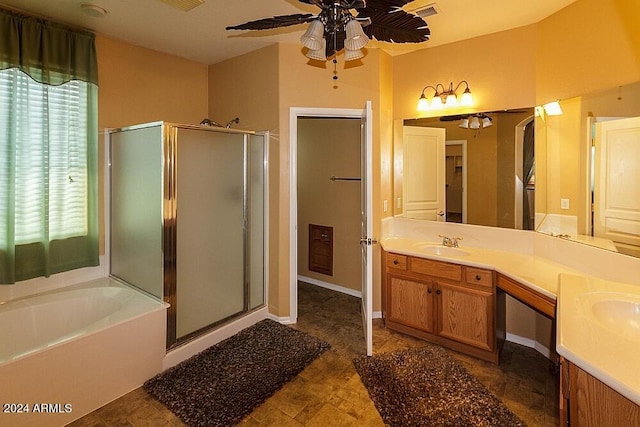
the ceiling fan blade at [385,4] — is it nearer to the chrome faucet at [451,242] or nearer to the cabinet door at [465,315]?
the cabinet door at [465,315]

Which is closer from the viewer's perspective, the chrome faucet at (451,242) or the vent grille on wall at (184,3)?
the vent grille on wall at (184,3)

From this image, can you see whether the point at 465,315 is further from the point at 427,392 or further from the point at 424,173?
the point at 424,173

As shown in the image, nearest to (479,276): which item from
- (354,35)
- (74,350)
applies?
(354,35)

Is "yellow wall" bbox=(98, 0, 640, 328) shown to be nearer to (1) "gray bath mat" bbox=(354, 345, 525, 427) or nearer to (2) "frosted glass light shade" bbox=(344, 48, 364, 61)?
(1) "gray bath mat" bbox=(354, 345, 525, 427)

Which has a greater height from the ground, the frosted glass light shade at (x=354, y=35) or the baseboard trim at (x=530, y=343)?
the frosted glass light shade at (x=354, y=35)

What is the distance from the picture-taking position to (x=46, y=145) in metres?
2.50

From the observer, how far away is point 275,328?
3.03 m

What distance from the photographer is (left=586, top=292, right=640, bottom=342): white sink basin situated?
5.04ft

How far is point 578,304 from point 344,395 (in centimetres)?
144

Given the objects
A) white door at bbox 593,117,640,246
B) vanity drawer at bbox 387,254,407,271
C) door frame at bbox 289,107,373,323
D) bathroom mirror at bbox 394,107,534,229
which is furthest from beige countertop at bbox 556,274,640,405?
door frame at bbox 289,107,373,323

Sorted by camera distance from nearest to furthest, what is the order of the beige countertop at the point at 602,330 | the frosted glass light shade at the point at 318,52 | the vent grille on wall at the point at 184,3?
1. the beige countertop at the point at 602,330
2. the frosted glass light shade at the point at 318,52
3. the vent grille on wall at the point at 184,3

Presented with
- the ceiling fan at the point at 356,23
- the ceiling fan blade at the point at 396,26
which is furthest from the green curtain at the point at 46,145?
the ceiling fan blade at the point at 396,26

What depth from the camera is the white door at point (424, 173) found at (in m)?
3.13

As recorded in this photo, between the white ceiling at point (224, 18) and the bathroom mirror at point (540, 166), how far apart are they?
2.31 feet
